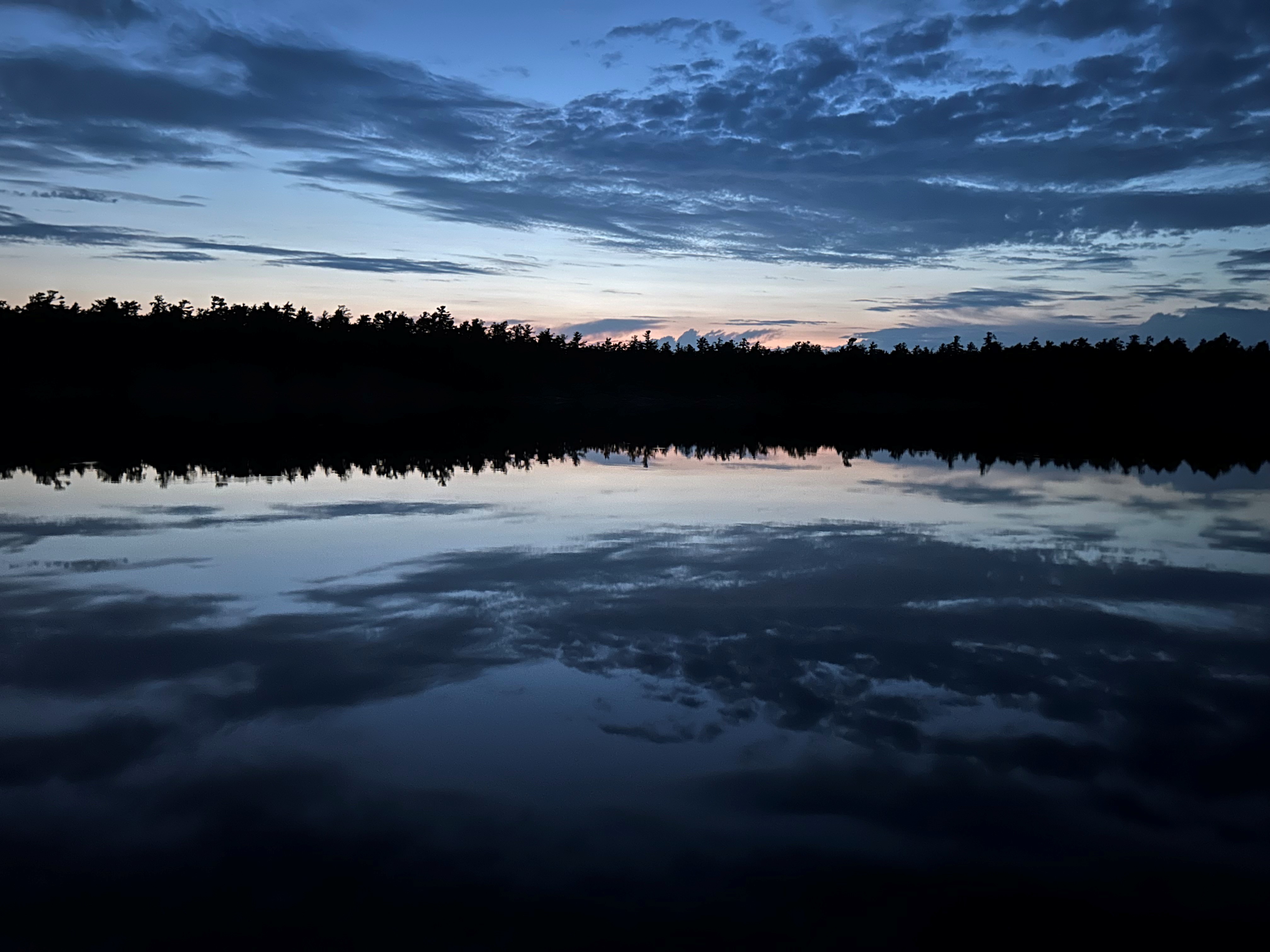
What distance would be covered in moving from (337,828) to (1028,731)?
4.44 meters

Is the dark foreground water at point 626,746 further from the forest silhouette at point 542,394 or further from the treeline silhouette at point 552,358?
the treeline silhouette at point 552,358

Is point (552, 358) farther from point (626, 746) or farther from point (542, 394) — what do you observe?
point (626, 746)

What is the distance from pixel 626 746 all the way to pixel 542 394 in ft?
311

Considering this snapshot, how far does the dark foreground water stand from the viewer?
423 cm

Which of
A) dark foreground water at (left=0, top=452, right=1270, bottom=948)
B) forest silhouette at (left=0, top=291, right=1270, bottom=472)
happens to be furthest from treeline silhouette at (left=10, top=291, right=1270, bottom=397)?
dark foreground water at (left=0, top=452, right=1270, bottom=948)

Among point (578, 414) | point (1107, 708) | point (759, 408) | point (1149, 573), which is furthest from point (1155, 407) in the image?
point (1107, 708)

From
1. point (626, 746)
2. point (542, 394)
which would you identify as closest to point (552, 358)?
point (542, 394)

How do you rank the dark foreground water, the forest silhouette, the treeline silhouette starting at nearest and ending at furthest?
the dark foreground water, the forest silhouette, the treeline silhouette

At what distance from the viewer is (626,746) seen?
5836mm

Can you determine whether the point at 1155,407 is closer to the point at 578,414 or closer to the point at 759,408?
the point at 759,408

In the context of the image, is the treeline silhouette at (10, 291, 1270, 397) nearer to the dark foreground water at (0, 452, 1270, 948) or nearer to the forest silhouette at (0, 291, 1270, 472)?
the forest silhouette at (0, 291, 1270, 472)

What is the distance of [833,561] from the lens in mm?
11867

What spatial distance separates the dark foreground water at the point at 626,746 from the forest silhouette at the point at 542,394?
49.7 ft

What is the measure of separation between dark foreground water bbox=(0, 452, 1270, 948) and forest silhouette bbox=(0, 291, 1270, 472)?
15.1m
